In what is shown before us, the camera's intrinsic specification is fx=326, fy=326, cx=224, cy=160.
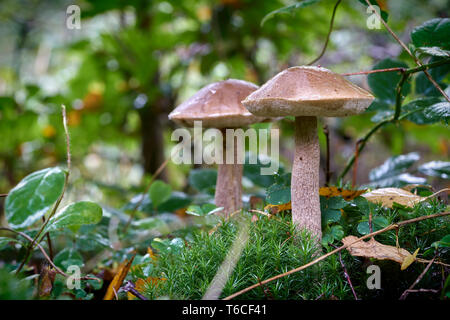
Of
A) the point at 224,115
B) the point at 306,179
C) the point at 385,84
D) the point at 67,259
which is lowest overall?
the point at 67,259

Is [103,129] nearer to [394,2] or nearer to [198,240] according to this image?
[198,240]

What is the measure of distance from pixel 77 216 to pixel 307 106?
878mm

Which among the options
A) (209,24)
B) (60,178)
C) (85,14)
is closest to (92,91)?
(85,14)

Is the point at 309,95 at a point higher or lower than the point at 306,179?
higher

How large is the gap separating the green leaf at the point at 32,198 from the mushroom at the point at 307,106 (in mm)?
715

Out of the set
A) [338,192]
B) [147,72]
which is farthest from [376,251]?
[147,72]

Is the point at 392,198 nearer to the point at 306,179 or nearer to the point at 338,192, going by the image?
the point at 338,192

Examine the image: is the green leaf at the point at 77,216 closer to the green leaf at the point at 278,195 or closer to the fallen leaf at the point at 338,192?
the green leaf at the point at 278,195

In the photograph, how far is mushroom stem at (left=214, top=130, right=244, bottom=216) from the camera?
1.70 m

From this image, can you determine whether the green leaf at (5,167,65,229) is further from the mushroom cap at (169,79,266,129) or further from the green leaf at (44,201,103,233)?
the mushroom cap at (169,79,266,129)

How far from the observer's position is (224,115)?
1.44m

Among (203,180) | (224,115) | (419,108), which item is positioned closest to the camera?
(224,115)

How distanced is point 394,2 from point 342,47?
5.55 feet

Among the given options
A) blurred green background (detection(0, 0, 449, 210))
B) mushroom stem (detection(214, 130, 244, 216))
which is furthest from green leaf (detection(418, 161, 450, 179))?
blurred green background (detection(0, 0, 449, 210))
